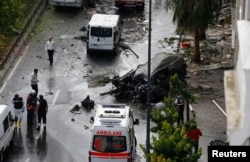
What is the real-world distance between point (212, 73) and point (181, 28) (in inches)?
102

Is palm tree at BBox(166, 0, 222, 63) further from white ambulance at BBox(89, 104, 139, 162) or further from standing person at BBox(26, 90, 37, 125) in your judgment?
white ambulance at BBox(89, 104, 139, 162)

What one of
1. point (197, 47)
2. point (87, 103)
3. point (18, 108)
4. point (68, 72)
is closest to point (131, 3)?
point (197, 47)

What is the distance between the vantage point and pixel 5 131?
22578 mm

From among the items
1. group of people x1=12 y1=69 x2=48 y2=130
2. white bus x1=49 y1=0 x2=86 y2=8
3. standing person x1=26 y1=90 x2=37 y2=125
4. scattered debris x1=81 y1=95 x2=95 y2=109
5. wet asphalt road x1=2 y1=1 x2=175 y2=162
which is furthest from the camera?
white bus x1=49 y1=0 x2=86 y2=8

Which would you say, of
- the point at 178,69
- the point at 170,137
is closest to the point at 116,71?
the point at 178,69

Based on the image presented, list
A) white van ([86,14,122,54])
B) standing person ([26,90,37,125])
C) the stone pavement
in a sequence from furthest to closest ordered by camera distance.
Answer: white van ([86,14,122,54]) → standing person ([26,90,37,125]) → the stone pavement

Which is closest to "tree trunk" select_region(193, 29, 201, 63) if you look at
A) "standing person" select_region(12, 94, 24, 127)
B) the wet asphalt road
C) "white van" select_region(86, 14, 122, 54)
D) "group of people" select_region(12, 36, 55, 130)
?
the wet asphalt road

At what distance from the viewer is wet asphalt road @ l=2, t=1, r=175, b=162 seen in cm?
2416

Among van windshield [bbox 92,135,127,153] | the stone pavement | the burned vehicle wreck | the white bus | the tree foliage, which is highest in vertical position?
the tree foliage

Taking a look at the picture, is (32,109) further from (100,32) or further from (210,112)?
(100,32)

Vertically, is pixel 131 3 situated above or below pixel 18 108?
above

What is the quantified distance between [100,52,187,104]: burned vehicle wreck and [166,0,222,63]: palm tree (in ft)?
7.29

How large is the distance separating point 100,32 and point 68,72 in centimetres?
362

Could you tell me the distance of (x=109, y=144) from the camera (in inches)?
802
